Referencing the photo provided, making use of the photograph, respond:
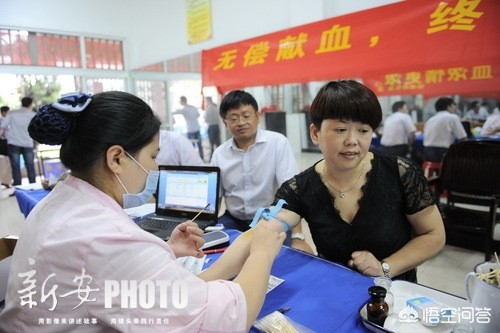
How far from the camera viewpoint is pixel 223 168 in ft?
7.32

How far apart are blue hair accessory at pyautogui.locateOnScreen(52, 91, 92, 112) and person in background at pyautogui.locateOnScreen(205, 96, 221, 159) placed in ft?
18.6

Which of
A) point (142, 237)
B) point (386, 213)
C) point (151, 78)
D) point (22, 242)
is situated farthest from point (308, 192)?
point (151, 78)

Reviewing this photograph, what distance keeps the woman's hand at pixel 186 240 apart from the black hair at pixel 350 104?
615mm

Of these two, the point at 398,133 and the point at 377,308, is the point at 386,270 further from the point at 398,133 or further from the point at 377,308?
the point at 398,133

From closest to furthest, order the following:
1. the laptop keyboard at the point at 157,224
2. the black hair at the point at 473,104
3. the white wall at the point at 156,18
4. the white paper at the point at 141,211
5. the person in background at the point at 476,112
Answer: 1. the laptop keyboard at the point at 157,224
2. the white paper at the point at 141,211
3. the white wall at the point at 156,18
4. the person in background at the point at 476,112
5. the black hair at the point at 473,104

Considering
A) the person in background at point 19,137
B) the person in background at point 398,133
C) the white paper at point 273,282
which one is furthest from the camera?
the person in background at point 19,137

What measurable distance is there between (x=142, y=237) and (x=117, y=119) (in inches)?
11.4

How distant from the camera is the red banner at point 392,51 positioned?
2.23m

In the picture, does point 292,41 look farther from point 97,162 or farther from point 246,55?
point 97,162

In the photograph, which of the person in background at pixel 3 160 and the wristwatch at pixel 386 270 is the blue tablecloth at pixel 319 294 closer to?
the wristwatch at pixel 386 270

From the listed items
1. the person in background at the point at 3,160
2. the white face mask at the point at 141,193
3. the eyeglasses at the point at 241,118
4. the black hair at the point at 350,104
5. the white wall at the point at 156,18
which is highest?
the white wall at the point at 156,18

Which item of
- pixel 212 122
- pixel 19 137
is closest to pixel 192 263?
pixel 212 122

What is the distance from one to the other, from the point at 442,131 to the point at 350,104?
377cm

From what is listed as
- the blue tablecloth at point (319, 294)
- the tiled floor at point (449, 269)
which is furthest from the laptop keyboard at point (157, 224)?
the tiled floor at point (449, 269)
